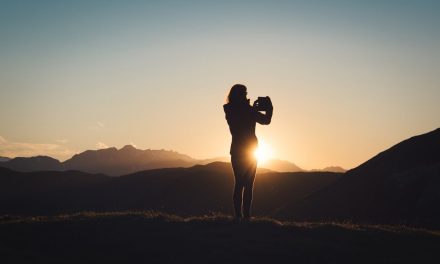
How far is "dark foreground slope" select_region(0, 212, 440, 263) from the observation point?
10.6m

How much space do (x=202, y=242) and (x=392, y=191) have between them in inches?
1284

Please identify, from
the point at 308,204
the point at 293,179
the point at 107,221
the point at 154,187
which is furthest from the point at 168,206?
the point at 107,221

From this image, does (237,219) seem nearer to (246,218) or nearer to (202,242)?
(246,218)

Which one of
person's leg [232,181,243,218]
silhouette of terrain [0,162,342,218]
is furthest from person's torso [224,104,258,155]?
→ silhouette of terrain [0,162,342,218]

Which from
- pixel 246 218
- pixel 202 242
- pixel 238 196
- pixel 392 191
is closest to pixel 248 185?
pixel 238 196

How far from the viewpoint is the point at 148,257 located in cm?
1073

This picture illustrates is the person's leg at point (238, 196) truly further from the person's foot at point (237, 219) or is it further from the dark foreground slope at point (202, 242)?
the dark foreground slope at point (202, 242)

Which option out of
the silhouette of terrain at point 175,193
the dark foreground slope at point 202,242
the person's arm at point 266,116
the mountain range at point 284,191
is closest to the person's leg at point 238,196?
the dark foreground slope at point 202,242

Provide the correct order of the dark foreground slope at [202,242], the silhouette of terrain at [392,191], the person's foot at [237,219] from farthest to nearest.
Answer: the silhouette of terrain at [392,191] → the person's foot at [237,219] → the dark foreground slope at [202,242]

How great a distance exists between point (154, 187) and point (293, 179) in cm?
2094

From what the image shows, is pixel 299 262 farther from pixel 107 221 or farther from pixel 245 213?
pixel 107 221

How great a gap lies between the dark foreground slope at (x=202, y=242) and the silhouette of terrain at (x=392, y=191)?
24.6 meters

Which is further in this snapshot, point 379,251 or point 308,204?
point 308,204

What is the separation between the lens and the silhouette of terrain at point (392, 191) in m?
37.3
